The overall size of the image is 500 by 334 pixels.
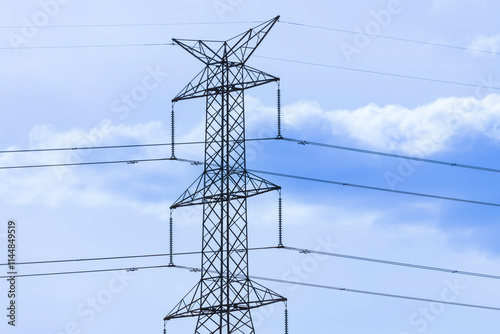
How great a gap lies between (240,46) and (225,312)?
11124 millimetres

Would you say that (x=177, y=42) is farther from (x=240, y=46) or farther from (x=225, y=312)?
(x=225, y=312)

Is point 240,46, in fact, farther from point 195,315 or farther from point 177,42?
point 195,315

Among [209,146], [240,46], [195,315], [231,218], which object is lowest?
[195,315]

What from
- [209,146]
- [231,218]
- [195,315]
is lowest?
[195,315]

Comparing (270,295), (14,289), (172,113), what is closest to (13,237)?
(14,289)

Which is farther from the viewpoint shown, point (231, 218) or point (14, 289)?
point (14, 289)

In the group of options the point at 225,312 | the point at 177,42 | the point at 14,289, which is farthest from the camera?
the point at 14,289

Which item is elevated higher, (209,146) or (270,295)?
(209,146)

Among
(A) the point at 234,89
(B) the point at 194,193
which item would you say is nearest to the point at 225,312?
(B) the point at 194,193

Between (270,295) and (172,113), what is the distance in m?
9.35

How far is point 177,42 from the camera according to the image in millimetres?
50344

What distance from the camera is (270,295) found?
158ft

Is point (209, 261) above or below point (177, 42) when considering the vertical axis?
below

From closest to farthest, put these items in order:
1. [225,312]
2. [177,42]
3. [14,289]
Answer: [225,312], [177,42], [14,289]
